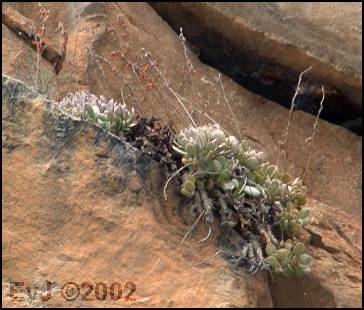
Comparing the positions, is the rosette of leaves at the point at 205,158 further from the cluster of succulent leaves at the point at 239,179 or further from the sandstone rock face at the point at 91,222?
the sandstone rock face at the point at 91,222

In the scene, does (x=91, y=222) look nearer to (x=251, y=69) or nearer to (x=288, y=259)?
(x=288, y=259)

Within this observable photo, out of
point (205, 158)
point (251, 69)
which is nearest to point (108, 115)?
point (205, 158)

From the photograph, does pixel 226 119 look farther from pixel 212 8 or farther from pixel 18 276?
pixel 18 276

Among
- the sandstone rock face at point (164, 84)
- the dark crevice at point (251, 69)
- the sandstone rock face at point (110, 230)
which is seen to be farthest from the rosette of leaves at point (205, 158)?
the dark crevice at point (251, 69)

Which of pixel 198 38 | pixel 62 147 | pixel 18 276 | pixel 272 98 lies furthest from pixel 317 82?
pixel 18 276

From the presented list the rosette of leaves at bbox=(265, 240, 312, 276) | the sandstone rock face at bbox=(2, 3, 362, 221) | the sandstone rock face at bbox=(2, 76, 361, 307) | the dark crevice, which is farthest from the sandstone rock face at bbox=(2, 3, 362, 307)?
the dark crevice
